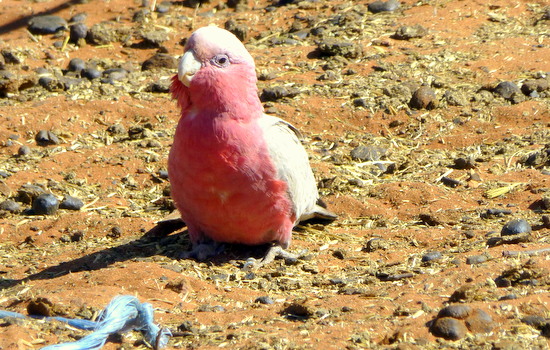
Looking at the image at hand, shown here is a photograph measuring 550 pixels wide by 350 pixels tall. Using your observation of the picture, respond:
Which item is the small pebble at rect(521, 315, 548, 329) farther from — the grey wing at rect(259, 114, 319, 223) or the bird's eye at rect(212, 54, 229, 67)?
the bird's eye at rect(212, 54, 229, 67)

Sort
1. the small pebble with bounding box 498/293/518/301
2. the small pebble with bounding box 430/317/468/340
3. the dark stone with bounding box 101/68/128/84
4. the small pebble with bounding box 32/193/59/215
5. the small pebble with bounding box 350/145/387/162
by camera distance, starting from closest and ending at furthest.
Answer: the small pebble with bounding box 430/317/468/340, the small pebble with bounding box 498/293/518/301, the small pebble with bounding box 32/193/59/215, the small pebble with bounding box 350/145/387/162, the dark stone with bounding box 101/68/128/84

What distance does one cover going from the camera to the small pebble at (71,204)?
22.6 ft

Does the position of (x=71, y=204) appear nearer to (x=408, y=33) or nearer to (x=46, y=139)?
(x=46, y=139)

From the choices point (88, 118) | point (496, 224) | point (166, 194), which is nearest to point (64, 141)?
point (88, 118)

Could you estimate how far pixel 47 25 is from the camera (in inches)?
406

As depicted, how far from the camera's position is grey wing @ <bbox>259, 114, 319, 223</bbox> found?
18.4 ft

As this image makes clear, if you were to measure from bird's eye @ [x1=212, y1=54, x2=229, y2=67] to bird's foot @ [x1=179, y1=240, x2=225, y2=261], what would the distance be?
1.16 metres

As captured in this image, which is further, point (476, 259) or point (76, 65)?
point (76, 65)

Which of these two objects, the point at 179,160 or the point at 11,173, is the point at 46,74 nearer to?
the point at 11,173

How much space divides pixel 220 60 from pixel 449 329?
2270mm

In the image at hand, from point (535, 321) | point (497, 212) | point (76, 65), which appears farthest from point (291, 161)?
point (76, 65)

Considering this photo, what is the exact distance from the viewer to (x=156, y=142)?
7.80m

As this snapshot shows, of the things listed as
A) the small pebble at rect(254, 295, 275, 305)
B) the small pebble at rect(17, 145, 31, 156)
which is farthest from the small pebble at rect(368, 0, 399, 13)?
the small pebble at rect(254, 295, 275, 305)

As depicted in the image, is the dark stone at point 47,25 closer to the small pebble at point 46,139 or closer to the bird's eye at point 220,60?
the small pebble at point 46,139
